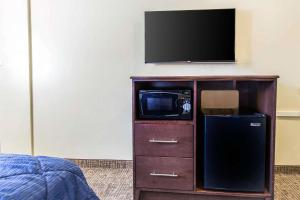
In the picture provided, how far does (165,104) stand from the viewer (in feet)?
7.55

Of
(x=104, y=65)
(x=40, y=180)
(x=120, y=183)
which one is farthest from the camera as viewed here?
(x=104, y=65)

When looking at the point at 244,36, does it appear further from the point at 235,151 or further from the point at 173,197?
the point at 173,197

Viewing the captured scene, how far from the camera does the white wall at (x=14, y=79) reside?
319cm

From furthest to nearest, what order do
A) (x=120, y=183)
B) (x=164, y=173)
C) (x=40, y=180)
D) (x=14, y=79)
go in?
(x=14, y=79) → (x=120, y=183) → (x=164, y=173) → (x=40, y=180)

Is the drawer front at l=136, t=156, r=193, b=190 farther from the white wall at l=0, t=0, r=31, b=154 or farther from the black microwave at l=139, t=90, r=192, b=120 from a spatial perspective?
the white wall at l=0, t=0, r=31, b=154

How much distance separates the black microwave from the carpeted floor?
2.46 ft

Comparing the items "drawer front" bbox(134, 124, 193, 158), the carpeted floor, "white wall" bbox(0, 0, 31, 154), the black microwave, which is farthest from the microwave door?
"white wall" bbox(0, 0, 31, 154)

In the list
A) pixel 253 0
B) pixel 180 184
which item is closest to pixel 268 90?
pixel 180 184

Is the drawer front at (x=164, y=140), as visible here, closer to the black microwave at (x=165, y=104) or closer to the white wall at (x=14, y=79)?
the black microwave at (x=165, y=104)

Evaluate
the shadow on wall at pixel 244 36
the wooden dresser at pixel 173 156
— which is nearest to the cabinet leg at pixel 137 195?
the wooden dresser at pixel 173 156

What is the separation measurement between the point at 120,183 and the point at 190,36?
160 centimetres

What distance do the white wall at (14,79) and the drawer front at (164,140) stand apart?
5.42ft

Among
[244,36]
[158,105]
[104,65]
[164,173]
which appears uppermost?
[244,36]

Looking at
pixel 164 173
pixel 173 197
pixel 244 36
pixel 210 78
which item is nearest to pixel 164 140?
pixel 164 173
